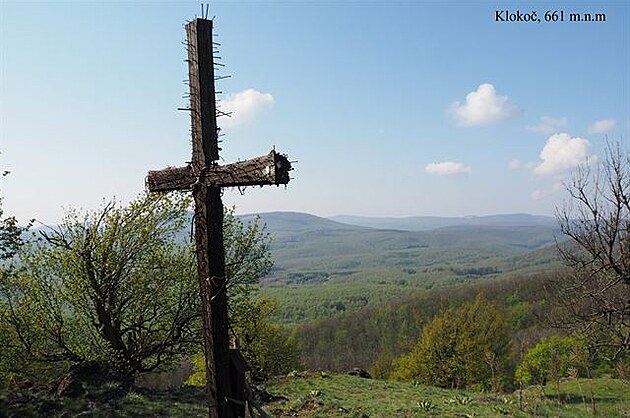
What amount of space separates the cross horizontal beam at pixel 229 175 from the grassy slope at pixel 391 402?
10955 mm

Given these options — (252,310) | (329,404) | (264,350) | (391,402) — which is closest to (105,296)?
(252,310)

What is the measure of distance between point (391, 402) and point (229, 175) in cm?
1497

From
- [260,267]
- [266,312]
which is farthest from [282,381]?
[266,312]

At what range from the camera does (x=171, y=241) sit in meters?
17.6

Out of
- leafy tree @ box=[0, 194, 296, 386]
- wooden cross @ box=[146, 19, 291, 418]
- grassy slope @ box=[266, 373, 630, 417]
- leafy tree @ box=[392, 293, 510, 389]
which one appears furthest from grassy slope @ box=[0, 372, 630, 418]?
leafy tree @ box=[392, 293, 510, 389]

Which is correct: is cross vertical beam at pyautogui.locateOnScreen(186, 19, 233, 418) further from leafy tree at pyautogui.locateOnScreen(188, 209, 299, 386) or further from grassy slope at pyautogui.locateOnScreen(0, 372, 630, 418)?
grassy slope at pyautogui.locateOnScreen(0, 372, 630, 418)

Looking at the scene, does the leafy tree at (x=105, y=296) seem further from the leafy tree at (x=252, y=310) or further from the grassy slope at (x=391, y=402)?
the grassy slope at (x=391, y=402)

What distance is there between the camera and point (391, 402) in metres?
17.4

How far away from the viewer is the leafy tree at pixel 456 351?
125ft

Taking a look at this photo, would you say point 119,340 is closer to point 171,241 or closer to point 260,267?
point 171,241

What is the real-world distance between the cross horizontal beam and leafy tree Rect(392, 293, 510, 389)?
1433 inches

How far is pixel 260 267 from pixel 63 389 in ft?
27.3

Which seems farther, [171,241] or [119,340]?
[171,241]

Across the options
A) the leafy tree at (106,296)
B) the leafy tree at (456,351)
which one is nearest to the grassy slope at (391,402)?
the leafy tree at (106,296)
